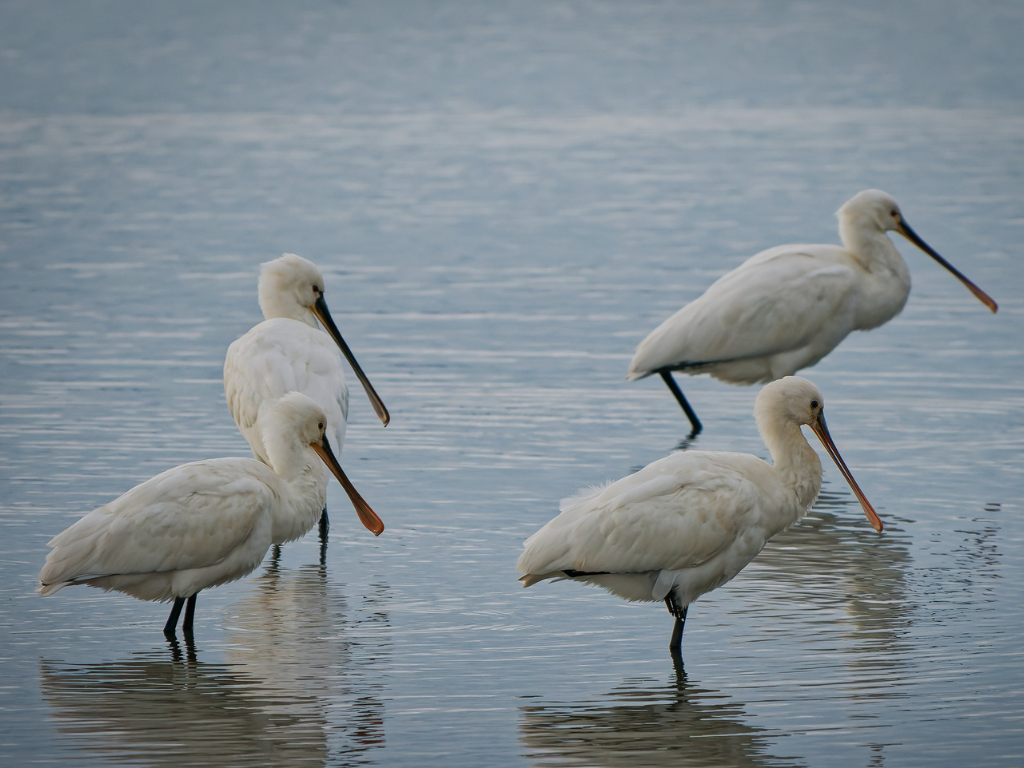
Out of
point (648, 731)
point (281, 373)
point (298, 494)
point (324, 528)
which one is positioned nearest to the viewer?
point (648, 731)

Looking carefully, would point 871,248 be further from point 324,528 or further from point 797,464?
point 797,464

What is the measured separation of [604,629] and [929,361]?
5.94 m

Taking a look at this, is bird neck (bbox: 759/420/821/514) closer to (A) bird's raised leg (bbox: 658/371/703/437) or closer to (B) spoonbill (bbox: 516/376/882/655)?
(B) spoonbill (bbox: 516/376/882/655)

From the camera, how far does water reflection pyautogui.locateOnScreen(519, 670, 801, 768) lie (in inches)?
228

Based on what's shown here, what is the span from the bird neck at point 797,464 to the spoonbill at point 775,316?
362cm

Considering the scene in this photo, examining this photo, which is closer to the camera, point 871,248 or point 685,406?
Result: point 685,406

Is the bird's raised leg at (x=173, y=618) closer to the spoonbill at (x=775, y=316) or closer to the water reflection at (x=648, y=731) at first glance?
the water reflection at (x=648, y=731)

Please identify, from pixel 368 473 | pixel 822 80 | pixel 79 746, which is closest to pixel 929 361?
pixel 368 473

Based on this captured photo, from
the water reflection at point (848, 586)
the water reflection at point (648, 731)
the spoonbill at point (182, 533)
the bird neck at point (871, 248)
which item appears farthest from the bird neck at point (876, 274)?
the water reflection at point (648, 731)

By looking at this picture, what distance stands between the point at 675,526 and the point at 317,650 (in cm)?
146

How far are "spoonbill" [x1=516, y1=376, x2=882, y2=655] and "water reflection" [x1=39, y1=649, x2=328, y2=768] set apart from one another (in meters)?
1.14

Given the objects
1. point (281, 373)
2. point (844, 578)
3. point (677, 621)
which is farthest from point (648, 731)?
point (281, 373)

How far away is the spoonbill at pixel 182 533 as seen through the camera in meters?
6.66

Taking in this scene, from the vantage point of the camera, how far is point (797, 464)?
23.1 ft
